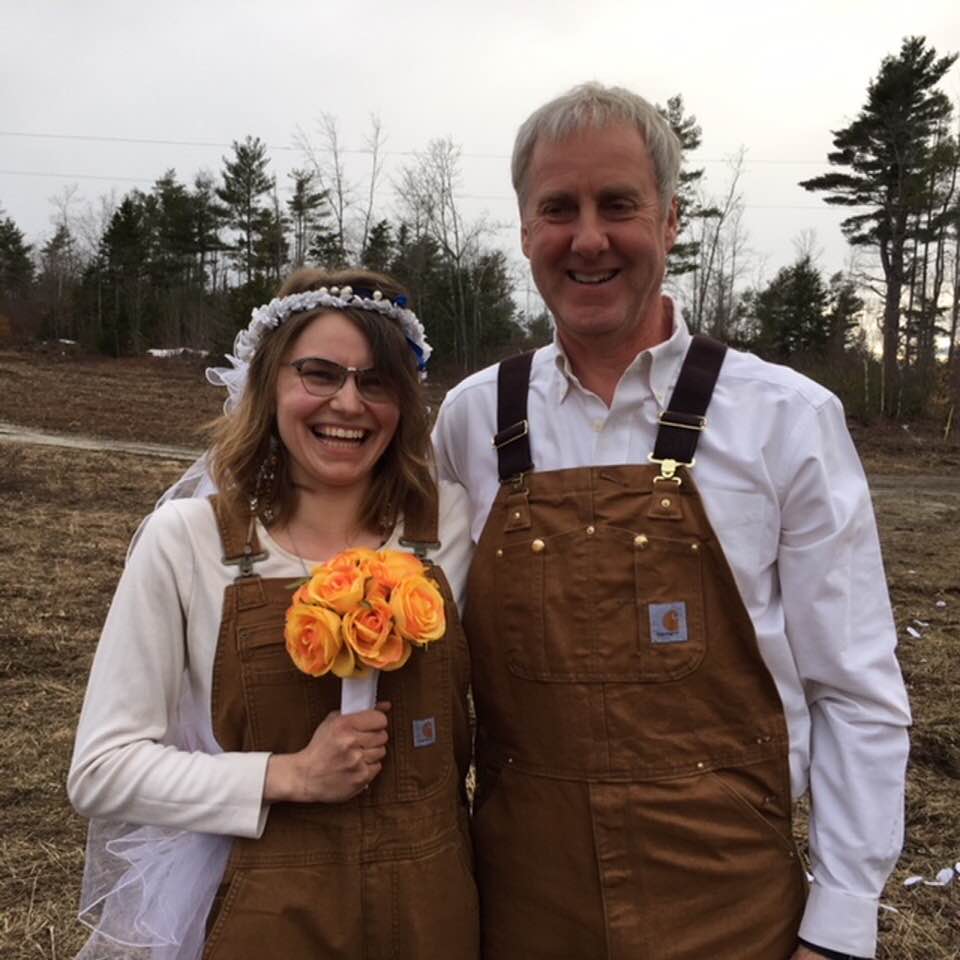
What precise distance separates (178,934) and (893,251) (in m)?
34.9

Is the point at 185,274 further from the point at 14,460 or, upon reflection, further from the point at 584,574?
the point at 584,574

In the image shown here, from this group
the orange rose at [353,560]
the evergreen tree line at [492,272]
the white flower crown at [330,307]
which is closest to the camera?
the orange rose at [353,560]

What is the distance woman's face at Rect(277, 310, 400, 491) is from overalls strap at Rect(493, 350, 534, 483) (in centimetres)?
26

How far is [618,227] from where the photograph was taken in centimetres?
204

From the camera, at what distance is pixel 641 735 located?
193 cm

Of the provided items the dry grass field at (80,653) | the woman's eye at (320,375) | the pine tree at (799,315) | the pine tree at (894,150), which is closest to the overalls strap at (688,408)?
the woman's eye at (320,375)

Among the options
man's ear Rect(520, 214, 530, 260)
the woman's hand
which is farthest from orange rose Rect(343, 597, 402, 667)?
man's ear Rect(520, 214, 530, 260)

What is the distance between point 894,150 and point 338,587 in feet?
116

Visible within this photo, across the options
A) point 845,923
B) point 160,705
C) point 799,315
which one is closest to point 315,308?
point 160,705

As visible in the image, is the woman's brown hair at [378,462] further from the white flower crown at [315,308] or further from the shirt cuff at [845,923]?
the shirt cuff at [845,923]

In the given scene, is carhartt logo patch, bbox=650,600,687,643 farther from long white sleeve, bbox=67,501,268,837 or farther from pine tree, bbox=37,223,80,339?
pine tree, bbox=37,223,80,339

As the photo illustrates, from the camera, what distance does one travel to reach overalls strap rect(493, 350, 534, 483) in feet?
6.99

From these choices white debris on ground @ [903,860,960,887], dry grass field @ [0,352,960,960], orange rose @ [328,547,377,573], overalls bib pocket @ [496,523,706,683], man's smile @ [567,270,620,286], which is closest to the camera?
orange rose @ [328,547,377,573]

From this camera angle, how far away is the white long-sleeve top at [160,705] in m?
1.84
